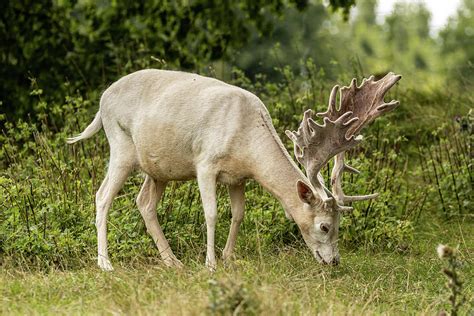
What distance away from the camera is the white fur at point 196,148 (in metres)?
→ 7.65

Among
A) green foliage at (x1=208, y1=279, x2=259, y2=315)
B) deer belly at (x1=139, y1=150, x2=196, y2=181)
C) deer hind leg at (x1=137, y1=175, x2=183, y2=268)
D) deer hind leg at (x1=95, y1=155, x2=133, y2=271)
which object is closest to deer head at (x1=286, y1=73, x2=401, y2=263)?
deer belly at (x1=139, y1=150, x2=196, y2=181)

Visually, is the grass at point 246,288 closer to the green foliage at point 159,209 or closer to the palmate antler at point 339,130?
the green foliage at point 159,209

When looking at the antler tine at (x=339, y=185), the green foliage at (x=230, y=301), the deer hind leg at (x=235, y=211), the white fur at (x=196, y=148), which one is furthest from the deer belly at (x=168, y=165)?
the green foliage at (x=230, y=301)

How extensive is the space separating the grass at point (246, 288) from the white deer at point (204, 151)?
0.35m

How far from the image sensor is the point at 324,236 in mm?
7629

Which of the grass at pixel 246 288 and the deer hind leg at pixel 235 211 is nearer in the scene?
the grass at pixel 246 288

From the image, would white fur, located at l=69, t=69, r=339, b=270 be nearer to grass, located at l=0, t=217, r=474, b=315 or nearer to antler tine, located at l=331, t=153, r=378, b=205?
antler tine, located at l=331, t=153, r=378, b=205

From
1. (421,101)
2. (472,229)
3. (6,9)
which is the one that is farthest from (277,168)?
(6,9)

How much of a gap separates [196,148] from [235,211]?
0.68 m

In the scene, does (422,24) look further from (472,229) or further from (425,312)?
(425,312)

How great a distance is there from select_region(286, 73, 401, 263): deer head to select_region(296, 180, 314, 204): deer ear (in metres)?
0.09

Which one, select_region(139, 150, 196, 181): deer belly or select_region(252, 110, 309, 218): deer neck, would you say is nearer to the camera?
select_region(252, 110, 309, 218): deer neck

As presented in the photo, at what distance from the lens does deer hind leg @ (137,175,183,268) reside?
844 centimetres

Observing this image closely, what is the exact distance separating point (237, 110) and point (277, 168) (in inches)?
21.1
